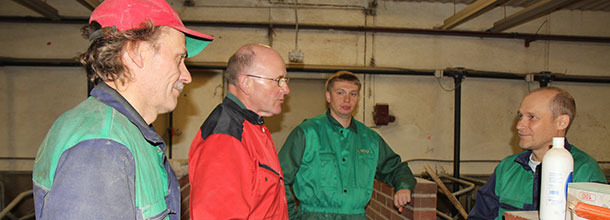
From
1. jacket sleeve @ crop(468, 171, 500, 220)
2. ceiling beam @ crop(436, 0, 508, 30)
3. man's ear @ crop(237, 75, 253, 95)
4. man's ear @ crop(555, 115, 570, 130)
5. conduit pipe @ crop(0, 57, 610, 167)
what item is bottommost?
jacket sleeve @ crop(468, 171, 500, 220)

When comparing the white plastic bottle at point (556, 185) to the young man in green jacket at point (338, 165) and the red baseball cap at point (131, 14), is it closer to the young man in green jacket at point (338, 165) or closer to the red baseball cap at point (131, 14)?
the red baseball cap at point (131, 14)

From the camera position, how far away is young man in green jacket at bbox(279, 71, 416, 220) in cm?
232

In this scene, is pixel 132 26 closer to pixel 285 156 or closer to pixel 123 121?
pixel 123 121

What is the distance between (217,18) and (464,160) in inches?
176

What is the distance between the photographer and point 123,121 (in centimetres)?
84

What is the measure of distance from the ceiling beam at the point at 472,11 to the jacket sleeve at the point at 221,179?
3.59m

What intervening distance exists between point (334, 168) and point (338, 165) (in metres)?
0.06

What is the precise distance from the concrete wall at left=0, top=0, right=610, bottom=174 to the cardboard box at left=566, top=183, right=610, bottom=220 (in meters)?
4.39

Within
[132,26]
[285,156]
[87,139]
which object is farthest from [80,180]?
[285,156]

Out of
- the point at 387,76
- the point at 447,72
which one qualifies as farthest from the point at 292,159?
the point at 447,72

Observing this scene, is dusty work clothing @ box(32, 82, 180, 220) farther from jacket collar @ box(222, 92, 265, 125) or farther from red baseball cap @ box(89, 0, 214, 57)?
jacket collar @ box(222, 92, 265, 125)

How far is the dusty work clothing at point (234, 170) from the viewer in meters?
1.23

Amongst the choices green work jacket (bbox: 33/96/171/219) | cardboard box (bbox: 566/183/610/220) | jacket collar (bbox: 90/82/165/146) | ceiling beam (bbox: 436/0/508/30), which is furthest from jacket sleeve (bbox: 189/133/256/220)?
ceiling beam (bbox: 436/0/508/30)

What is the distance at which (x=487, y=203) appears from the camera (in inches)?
76.8
